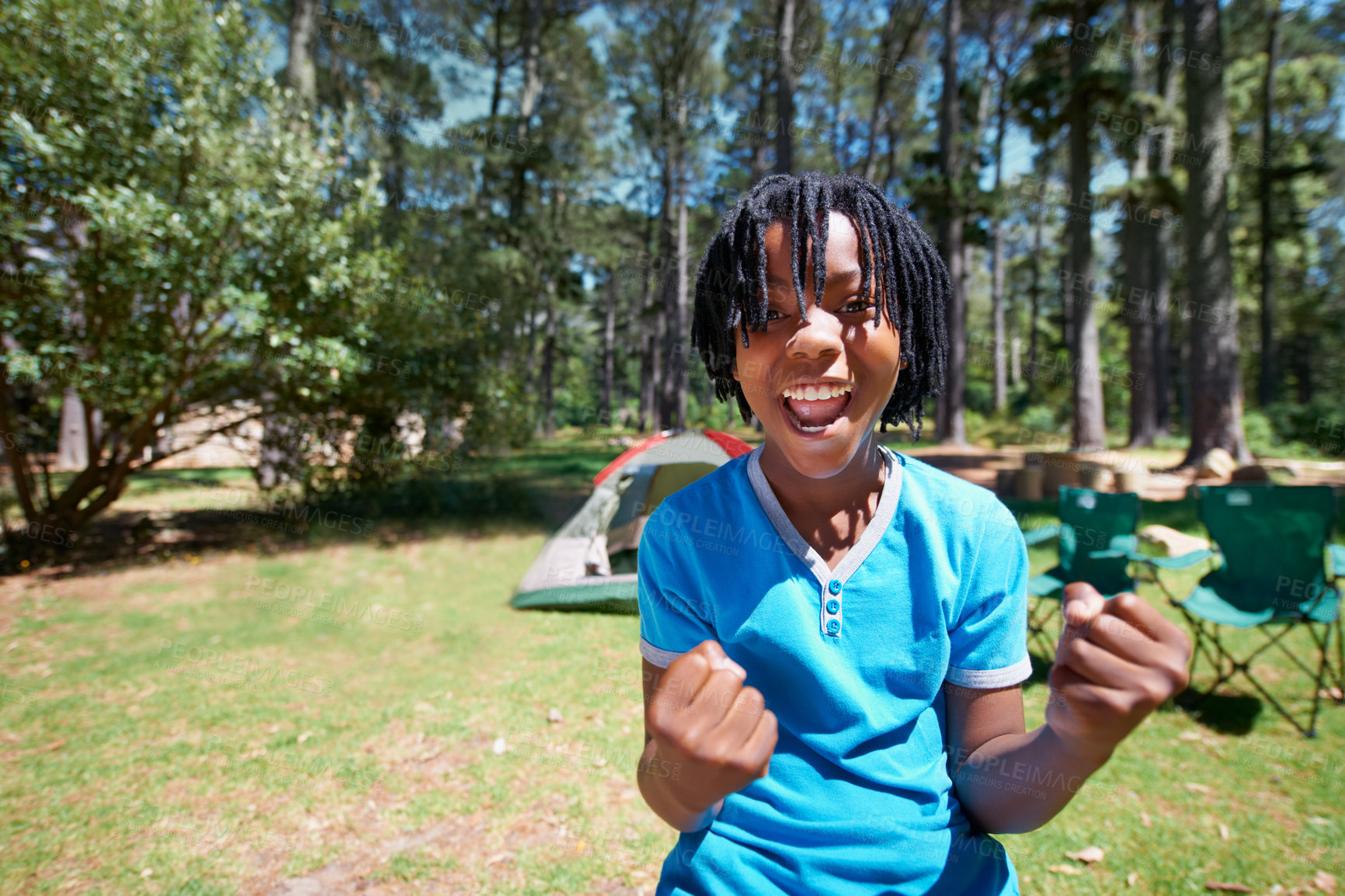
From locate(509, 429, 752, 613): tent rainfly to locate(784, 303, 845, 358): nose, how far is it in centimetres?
392

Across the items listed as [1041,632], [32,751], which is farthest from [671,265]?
[32,751]

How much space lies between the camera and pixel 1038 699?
375cm

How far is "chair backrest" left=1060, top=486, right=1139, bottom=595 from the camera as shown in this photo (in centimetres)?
425

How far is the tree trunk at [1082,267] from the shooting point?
437 inches

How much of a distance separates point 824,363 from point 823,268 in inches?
6.4

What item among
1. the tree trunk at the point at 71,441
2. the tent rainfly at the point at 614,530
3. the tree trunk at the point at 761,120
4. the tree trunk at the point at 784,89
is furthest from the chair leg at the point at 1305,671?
the tree trunk at the point at 71,441

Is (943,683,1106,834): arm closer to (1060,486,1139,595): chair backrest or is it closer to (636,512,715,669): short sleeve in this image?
(636,512,715,669): short sleeve

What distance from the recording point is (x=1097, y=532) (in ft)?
14.5

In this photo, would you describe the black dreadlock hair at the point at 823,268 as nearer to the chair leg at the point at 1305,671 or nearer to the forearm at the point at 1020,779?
the forearm at the point at 1020,779

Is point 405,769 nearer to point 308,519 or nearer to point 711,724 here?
point 711,724

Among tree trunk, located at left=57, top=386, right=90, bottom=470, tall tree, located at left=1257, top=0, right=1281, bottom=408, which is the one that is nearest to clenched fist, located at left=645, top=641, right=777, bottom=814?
tree trunk, located at left=57, top=386, right=90, bottom=470

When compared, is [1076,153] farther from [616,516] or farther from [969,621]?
[969,621]

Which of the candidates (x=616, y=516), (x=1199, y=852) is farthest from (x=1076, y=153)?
(x=1199, y=852)

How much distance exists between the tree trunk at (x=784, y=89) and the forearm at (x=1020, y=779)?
7788 millimetres
